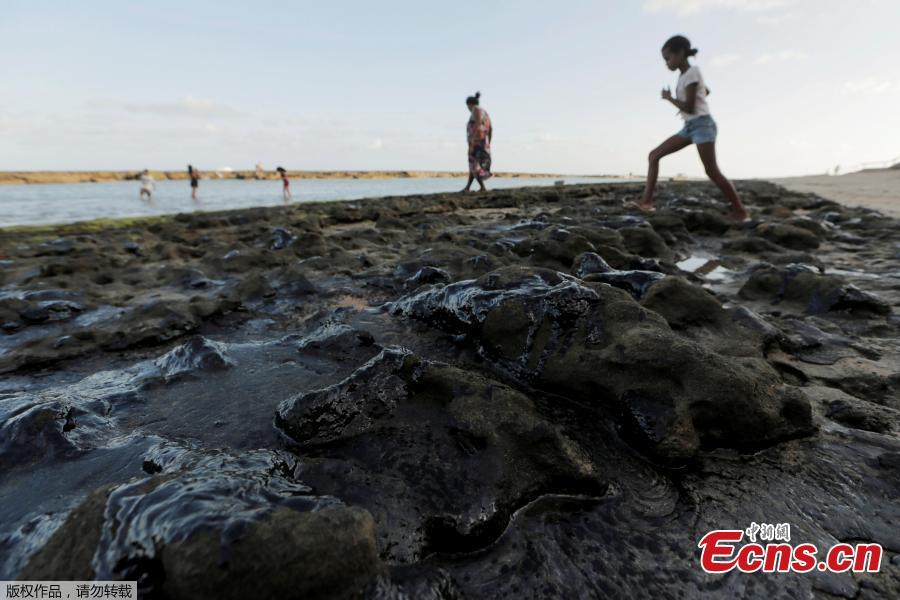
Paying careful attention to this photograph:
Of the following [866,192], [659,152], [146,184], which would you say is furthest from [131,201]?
[866,192]

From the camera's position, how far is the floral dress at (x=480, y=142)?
12666mm

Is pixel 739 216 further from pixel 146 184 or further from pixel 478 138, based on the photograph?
pixel 146 184

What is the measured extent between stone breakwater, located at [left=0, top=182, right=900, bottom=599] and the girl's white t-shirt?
393cm

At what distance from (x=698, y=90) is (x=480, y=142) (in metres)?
7.52

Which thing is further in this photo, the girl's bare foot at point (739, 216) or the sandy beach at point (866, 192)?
the sandy beach at point (866, 192)

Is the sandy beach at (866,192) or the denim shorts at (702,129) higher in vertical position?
the denim shorts at (702,129)

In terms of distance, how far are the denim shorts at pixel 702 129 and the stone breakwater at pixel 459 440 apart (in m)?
3.82

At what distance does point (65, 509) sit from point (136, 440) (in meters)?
0.36

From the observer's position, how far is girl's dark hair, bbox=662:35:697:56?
595 centimetres

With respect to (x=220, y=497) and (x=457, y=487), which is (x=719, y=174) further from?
(x=220, y=497)

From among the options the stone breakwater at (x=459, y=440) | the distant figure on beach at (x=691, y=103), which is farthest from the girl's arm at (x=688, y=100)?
Answer: the stone breakwater at (x=459, y=440)

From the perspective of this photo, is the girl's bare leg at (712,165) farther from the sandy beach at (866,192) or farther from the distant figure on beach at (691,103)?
the sandy beach at (866,192)

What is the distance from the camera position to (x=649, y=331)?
1786 millimetres

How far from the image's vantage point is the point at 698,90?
598 centimetres
